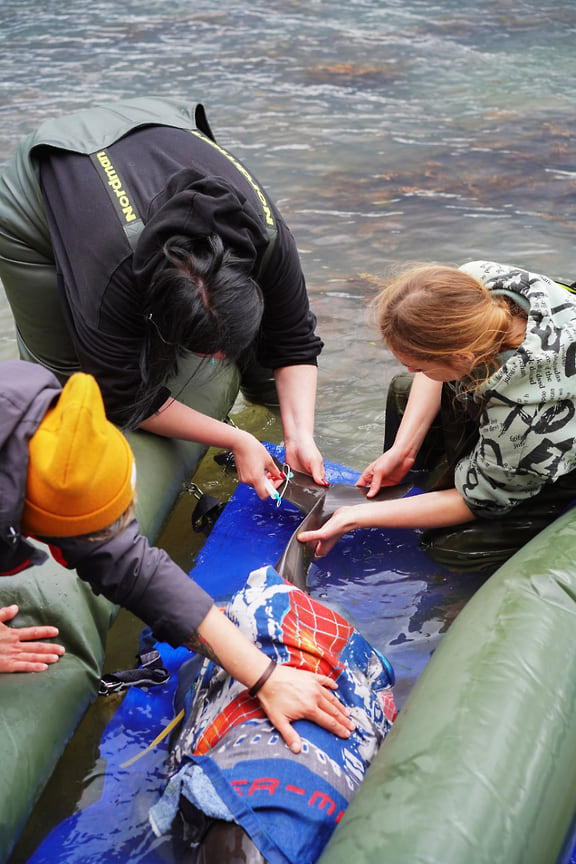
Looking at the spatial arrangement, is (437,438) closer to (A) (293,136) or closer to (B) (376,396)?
(B) (376,396)

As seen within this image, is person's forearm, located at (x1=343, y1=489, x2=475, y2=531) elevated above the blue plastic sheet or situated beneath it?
elevated above

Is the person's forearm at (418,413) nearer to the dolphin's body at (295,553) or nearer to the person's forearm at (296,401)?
the dolphin's body at (295,553)

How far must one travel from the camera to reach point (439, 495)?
2.09 metres

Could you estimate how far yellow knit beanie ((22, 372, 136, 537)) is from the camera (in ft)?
3.90

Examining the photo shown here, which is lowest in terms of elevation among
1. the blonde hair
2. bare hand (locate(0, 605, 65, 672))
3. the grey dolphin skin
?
the grey dolphin skin

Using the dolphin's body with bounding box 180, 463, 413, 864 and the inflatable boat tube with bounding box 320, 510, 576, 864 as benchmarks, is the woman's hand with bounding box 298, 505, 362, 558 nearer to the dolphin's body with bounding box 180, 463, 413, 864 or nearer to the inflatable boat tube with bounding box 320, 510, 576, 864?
the dolphin's body with bounding box 180, 463, 413, 864

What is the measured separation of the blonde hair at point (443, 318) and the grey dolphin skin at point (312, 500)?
1.90 feet

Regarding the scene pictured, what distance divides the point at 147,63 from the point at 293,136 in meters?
2.50

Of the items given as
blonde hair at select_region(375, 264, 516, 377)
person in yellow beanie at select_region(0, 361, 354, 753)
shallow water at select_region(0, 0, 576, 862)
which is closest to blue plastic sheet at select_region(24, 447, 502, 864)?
shallow water at select_region(0, 0, 576, 862)

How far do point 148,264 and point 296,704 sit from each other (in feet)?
2.91

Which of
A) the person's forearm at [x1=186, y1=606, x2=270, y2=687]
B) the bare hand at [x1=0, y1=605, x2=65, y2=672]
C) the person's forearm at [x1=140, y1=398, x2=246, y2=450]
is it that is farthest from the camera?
the person's forearm at [x1=140, y1=398, x2=246, y2=450]

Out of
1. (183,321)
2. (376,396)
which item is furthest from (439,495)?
(376,396)

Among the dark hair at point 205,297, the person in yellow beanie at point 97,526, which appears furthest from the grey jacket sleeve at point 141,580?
the dark hair at point 205,297

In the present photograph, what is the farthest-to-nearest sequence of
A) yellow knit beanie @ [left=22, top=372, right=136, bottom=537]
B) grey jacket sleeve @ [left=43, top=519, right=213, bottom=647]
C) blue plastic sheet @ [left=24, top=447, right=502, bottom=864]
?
blue plastic sheet @ [left=24, top=447, right=502, bottom=864], grey jacket sleeve @ [left=43, top=519, right=213, bottom=647], yellow knit beanie @ [left=22, top=372, right=136, bottom=537]
